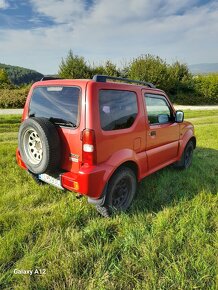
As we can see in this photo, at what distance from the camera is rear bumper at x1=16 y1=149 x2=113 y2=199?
8.79 feet

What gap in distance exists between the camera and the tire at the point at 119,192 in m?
2.99

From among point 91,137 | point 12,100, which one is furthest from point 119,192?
point 12,100

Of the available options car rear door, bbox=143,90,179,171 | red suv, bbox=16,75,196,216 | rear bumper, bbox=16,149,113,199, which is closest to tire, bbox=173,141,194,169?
car rear door, bbox=143,90,179,171

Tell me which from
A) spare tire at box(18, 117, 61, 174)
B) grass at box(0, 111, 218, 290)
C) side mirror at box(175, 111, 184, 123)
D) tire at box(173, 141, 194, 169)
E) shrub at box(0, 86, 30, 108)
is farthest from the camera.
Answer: shrub at box(0, 86, 30, 108)

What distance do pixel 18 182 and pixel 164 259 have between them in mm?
2755

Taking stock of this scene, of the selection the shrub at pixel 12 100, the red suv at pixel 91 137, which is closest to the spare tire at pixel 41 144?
the red suv at pixel 91 137

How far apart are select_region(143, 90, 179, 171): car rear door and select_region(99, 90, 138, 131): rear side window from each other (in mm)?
374

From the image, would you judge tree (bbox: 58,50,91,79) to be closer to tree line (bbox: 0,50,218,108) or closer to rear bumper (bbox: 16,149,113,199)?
tree line (bbox: 0,50,218,108)

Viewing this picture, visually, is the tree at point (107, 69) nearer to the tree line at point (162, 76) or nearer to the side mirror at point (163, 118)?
the tree line at point (162, 76)

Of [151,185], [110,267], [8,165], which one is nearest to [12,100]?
[8,165]

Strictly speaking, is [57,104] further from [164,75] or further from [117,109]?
[164,75]

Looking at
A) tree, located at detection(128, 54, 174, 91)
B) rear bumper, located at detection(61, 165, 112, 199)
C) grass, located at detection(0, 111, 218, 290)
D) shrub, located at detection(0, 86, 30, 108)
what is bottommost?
grass, located at detection(0, 111, 218, 290)

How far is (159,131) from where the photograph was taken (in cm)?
388

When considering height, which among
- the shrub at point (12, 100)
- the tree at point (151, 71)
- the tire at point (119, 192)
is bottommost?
the tire at point (119, 192)
